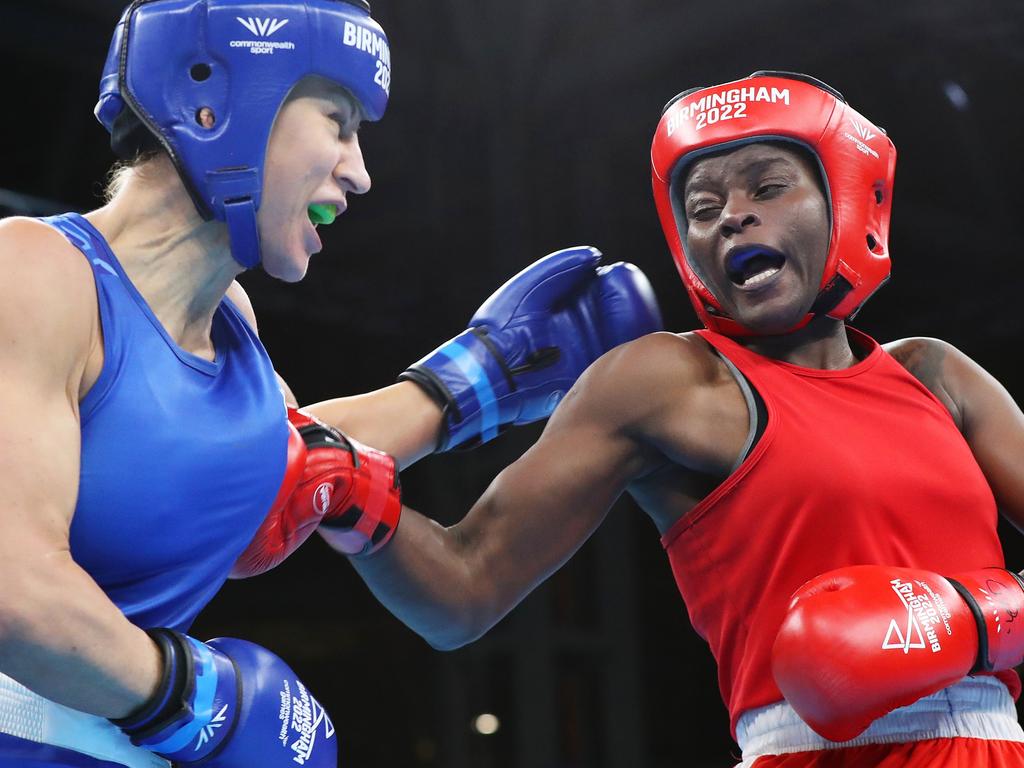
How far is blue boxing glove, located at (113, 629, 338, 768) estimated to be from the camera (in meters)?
1.38

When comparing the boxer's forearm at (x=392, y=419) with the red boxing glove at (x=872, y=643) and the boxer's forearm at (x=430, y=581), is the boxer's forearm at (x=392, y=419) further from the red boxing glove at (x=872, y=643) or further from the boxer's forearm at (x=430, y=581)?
the red boxing glove at (x=872, y=643)

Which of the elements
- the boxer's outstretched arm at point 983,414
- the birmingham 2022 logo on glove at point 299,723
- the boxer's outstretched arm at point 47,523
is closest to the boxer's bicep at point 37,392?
the boxer's outstretched arm at point 47,523

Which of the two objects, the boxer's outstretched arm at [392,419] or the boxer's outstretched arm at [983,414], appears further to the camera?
the boxer's outstretched arm at [392,419]

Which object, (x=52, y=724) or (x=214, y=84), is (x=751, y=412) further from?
(x=52, y=724)

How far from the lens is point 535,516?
2.06 m

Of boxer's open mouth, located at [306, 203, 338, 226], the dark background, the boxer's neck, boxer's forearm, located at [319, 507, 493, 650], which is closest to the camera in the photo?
the boxer's neck

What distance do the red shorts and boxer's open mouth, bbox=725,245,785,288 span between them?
78 centimetres

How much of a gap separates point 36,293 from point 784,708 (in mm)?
1217

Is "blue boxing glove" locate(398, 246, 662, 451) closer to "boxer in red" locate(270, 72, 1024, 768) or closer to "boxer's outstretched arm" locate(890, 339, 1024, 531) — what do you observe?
"boxer in red" locate(270, 72, 1024, 768)

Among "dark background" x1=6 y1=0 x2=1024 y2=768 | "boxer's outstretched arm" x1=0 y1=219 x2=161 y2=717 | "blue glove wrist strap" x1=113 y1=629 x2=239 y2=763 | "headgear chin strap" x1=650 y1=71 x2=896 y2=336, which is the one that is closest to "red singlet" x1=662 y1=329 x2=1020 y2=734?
"headgear chin strap" x1=650 y1=71 x2=896 y2=336

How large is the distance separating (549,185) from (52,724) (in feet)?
18.2

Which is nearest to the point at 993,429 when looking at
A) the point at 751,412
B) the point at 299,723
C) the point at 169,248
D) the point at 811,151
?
the point at 751,412

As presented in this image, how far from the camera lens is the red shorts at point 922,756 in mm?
1738

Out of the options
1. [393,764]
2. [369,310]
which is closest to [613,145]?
[369,310]
